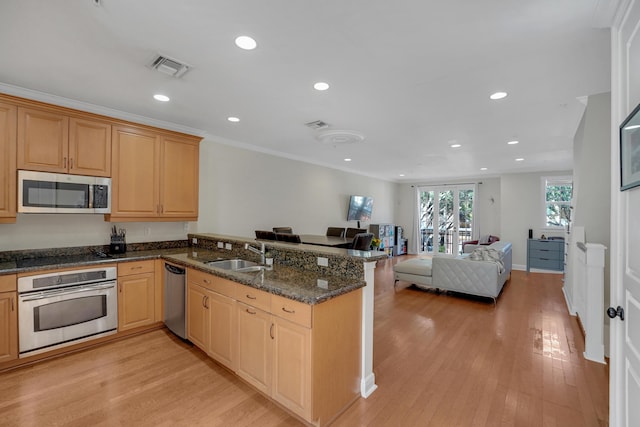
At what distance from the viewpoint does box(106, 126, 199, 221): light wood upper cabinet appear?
3.33 m

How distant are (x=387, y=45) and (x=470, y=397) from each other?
9.13 ft

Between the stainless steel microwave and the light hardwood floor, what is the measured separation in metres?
1.50

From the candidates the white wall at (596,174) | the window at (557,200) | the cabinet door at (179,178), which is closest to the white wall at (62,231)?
the cabinet door at (179,178)

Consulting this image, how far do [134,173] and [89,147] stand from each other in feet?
A: 1.63

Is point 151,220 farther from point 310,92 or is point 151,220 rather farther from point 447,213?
point 447,213

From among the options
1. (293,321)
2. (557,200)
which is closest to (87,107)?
(293,321)

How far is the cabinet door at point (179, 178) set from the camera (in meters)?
3.71

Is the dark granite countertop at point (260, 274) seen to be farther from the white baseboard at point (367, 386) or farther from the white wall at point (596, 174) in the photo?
the white wall at point (596, 174)

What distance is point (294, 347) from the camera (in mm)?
1886

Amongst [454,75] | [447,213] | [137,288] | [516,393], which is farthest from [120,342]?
[447,213]

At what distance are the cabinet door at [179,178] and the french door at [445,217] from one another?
305 inches

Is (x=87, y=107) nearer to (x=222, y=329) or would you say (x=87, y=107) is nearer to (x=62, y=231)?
(x=62, y=231)

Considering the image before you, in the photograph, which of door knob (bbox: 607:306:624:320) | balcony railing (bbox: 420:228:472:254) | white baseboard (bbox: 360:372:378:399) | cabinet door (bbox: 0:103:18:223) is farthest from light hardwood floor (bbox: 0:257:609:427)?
balcony railing (bbox: 420:228:472:254)

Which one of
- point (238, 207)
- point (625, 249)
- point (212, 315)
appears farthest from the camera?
point (238, 207)
